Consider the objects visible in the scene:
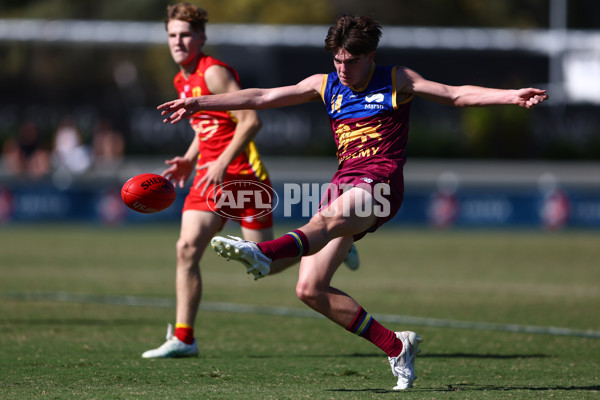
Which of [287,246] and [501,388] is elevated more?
[287,246]

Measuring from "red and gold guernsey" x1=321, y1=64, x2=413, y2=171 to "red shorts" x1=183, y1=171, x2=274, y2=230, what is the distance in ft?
5.05

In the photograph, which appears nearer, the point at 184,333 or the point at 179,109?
the point at 179,109

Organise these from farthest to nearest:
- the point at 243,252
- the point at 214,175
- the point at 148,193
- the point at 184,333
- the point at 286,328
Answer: the point at 286,328 < the point at 184,333 < the point at 214,175 < the point at 148,193 < the point at 243,252

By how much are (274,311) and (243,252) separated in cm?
520

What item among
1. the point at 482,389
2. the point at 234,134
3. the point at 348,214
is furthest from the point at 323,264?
the point at 234,134

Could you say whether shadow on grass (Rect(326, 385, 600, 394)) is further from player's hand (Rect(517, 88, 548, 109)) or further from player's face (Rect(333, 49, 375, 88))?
player's face (Rect(333, 49, 375, 88))

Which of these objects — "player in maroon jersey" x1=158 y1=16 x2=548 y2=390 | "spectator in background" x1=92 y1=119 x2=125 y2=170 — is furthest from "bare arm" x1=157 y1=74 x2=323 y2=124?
"spectator in background" x1=92 y1=119 x2=125 y2=170

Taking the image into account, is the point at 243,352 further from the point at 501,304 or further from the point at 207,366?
the point at 501,304

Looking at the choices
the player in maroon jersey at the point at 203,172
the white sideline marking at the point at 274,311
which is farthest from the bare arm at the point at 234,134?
the white sideline marking at the point at 274,311

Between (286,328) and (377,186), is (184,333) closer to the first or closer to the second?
(286,328)

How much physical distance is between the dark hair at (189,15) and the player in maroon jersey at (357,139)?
1611mm

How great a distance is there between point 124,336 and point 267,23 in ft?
106

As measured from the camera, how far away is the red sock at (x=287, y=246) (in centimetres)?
572

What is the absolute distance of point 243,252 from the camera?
552 centimetres
